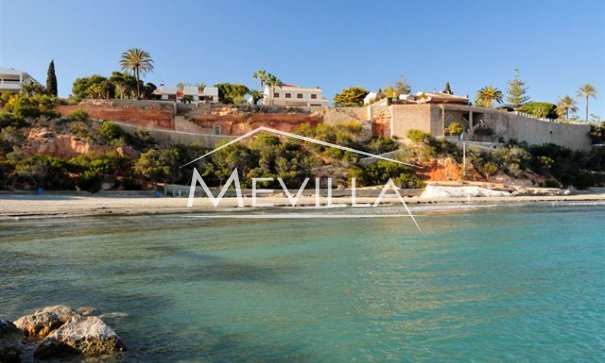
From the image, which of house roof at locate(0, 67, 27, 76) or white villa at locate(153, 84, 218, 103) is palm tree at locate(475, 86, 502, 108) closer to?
white villa at locate(153, 84, 218, 103)

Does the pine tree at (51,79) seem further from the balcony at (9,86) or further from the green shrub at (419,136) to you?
the green shrub at (419,136)

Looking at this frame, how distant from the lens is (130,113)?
3794 centimetres

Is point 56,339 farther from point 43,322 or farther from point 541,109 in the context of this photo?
point 541,109

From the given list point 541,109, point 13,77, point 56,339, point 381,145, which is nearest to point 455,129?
point 381,145

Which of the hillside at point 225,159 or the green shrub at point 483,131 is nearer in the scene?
the hillside at point 225,159

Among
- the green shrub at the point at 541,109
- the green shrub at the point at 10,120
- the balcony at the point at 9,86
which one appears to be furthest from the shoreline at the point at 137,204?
the balcony at the point at 9,86

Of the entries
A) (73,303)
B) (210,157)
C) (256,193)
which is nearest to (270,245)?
(73,303)

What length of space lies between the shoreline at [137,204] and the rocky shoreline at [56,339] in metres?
15.6

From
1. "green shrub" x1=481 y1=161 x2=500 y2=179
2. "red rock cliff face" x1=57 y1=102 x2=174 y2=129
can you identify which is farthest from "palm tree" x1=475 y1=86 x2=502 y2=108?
"red rock cliff face" x1=57 y1=102 x2=174 y2=129

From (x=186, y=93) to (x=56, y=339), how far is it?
5117 centimetres

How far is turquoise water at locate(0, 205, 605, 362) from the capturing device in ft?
19.2

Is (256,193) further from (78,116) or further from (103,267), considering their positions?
(103,267)

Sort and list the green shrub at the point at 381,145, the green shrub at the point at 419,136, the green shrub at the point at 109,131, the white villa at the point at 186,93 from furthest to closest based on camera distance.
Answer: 1. the white villa at the point at 186,93
2. the green shrub at the point at 381,145
3. the green shrub at the point at 419,136
4. the green shrub at the point at 109,131

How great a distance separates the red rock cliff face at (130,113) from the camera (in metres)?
36.9
